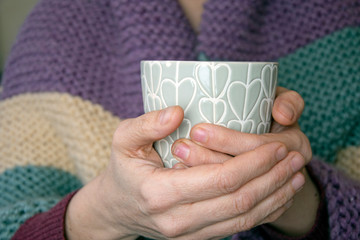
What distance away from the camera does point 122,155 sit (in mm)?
473

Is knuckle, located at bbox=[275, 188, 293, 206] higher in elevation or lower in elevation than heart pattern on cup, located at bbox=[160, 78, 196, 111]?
lower

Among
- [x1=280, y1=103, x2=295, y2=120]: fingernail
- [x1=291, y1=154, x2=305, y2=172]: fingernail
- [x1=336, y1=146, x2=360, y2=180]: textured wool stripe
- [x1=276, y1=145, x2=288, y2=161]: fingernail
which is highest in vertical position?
[x1=280, y1=103, x2=295, y2=120]: fingernail

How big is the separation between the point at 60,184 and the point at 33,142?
129 mm

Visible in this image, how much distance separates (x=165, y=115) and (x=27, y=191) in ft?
1.79

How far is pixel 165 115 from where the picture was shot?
0.41m

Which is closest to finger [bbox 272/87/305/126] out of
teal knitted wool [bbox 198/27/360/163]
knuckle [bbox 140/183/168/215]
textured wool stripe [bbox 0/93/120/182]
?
knuckle [bbox 140/183/168/215]

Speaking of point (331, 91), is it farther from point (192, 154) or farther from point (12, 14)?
point (12, 14)

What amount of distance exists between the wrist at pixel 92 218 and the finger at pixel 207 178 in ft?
0.48

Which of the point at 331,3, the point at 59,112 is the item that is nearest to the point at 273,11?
the point at 331,3

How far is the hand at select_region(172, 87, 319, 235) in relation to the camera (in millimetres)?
425

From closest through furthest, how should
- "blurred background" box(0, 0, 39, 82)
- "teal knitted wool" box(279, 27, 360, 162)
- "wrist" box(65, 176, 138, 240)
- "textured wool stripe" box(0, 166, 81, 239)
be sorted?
"wrist" box(65, 176, 138, 240), "textured wool stripe" box(0, 166, 81, 239), "teal knitted wool" box(279, 27, 360, 162), "blurred background" box(0, 0, 39, 82)

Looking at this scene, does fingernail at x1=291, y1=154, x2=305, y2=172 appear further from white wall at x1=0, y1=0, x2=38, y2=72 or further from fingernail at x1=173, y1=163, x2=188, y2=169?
white wall at x1=0, y1=0, x2=38, y2=72

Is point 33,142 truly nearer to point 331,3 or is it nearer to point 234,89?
point 234,89

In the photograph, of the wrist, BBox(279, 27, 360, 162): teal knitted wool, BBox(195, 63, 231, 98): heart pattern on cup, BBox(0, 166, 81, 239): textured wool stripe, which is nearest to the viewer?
BBox(195, 63, 231, 98): heart pattern on cup
